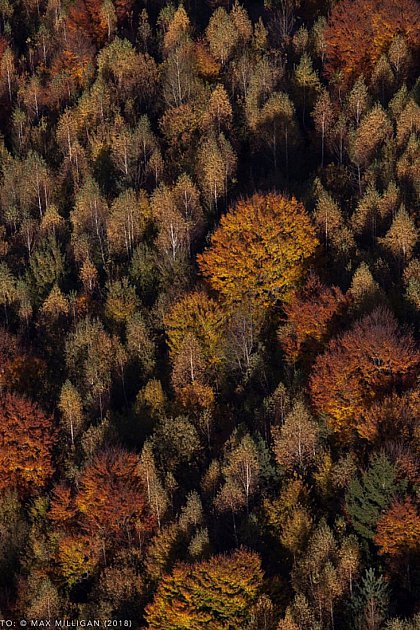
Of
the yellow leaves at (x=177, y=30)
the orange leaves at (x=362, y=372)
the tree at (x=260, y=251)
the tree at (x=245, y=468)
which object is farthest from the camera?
the yellow leaves at (x=177, y=30)

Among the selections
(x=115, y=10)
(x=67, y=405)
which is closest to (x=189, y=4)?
(x=115, y=10)

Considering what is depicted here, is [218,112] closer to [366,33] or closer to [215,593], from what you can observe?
[366,33]

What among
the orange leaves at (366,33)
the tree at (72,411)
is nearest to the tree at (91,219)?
the tree at (72,411)

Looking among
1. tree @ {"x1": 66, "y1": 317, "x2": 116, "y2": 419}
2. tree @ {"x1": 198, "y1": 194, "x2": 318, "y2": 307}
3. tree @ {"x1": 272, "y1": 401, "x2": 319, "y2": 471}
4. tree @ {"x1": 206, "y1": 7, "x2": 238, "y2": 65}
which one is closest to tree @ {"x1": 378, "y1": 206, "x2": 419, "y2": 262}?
tree @ {"x1": 198, "y1": 194, "x2": 318, "y2": 307}

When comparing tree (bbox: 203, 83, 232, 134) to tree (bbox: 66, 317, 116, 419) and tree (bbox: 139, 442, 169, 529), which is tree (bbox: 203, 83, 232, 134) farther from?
tree (bbox: 139, 442, 169, 529)

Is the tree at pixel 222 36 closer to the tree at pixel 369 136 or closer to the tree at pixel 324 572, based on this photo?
the tree at pixel 369 136
